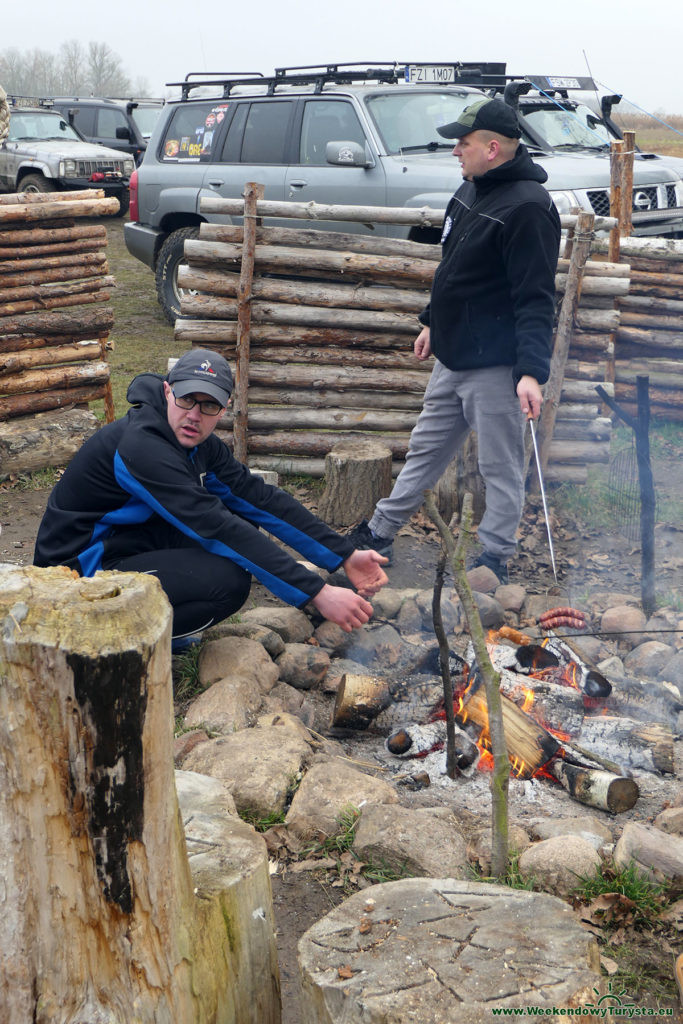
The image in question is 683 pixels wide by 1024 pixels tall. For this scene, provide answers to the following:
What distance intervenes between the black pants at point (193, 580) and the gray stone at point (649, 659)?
1779mm

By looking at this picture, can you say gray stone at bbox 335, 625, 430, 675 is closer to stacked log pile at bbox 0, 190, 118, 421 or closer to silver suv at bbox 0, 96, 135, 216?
stacked log pile at bbox 0, 190, 118, 421

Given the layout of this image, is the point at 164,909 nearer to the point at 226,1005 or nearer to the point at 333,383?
the point at 226,1005

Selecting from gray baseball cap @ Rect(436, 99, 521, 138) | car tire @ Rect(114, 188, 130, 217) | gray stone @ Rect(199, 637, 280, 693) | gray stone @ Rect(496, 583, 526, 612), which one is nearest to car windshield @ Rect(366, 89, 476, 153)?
gray baseball cap @ Rect(436, 99, 521, 138)

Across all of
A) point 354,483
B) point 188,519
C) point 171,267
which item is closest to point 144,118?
point 171,267

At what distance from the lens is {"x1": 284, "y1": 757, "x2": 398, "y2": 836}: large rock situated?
3.10m

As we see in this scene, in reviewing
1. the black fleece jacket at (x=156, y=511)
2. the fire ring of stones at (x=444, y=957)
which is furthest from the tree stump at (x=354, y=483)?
the fire ring of stones at (x=444, y=957)

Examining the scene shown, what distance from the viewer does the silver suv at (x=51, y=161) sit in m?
17.7

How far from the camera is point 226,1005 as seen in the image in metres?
2.00

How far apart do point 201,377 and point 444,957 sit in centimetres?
227

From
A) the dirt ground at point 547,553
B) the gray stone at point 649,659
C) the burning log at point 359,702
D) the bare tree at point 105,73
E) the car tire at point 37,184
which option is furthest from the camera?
the bare tree at point 105,73

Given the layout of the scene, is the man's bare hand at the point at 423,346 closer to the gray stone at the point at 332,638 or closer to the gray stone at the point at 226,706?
the gray stone at the point at 332,638

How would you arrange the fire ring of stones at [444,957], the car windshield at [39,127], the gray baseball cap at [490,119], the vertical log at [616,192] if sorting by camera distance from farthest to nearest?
the car windshield at [39,127]
the vertical log at [616,192]
the gray baseball cap at [490,119]
the fire ring of stones at [444,957]

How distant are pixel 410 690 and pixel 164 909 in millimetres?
2301

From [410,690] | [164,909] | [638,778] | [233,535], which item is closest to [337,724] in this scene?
[410,690]
